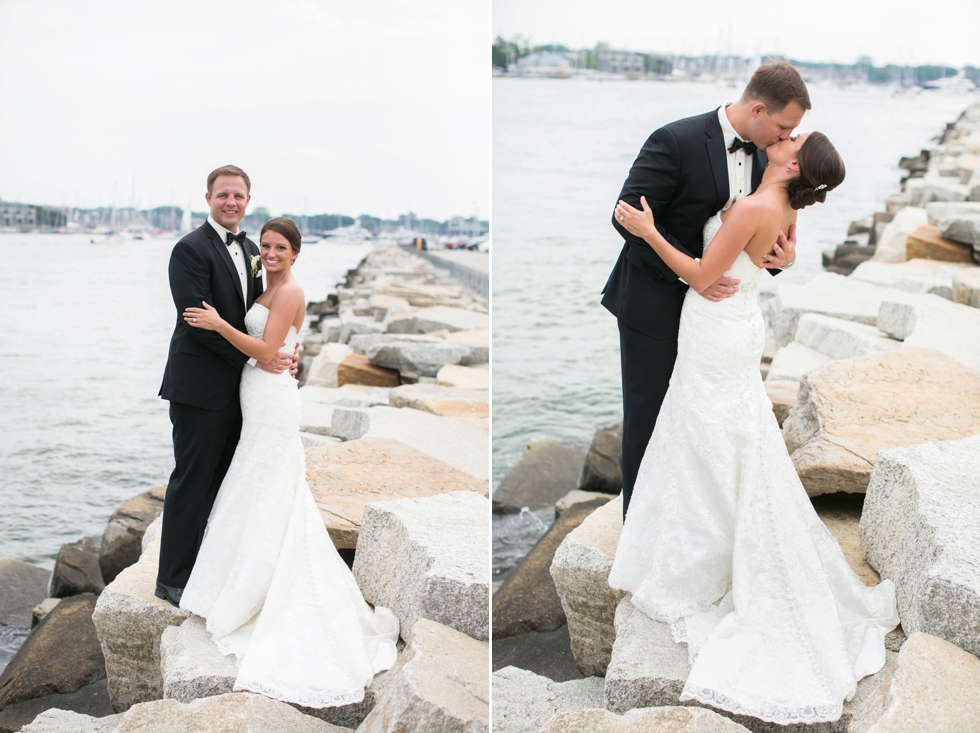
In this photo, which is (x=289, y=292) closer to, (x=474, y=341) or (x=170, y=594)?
(x=170, y=594)

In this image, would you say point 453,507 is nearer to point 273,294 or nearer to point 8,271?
point 273,294

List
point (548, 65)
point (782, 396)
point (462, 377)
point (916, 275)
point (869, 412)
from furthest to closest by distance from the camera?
point (548, 65)
point (916, 275)
point (462, 377)
point (782, 396)
point (869, 412)

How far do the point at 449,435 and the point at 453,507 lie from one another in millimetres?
1720

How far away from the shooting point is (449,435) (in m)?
4.96

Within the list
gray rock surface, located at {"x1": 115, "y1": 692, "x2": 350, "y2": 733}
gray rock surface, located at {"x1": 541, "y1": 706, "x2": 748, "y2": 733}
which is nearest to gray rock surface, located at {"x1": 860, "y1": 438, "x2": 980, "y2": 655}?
gray rock surface, located at {"x1": 541, "y1": 706, "x2": 748, "y2": 733}

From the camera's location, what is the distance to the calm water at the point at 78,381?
25.1 ft

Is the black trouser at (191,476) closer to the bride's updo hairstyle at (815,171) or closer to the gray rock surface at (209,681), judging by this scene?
the gray rock surface at (209,681)

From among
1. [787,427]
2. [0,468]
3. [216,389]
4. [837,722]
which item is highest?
[216,389]

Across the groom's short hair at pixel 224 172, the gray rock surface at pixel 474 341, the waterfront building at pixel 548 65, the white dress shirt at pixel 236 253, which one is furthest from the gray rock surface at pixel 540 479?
the waterfront building at pixel 548 65

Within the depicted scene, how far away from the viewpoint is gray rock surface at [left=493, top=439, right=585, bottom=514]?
592 centimetres

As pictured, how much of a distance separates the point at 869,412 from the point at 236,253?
2.39 meters

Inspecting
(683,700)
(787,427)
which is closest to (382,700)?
(683,700)

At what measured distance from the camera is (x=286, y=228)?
2.86 meters

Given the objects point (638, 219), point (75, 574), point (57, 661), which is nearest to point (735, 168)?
point (638, 219)
